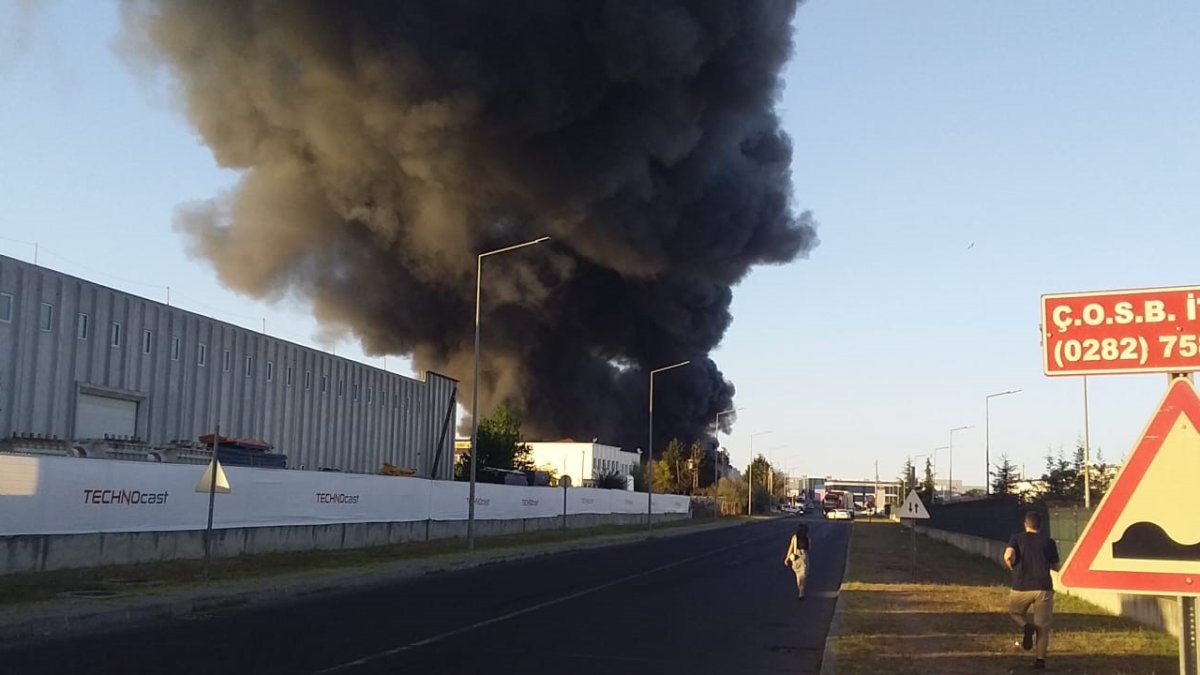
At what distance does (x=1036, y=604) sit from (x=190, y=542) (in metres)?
15.3

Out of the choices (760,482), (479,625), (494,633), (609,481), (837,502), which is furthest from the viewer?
(760,482)

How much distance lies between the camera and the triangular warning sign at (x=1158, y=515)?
396 centimetres

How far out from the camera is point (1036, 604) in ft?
31.8

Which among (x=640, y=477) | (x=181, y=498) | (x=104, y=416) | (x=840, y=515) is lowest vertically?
(x=840, y=515)

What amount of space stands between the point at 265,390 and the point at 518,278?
903 inches

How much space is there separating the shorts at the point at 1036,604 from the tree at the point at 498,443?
4672cm

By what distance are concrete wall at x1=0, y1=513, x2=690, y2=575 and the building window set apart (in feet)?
25.7

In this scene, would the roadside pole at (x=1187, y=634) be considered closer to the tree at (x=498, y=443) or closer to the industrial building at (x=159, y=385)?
the industrial building at (x=159, y=385)

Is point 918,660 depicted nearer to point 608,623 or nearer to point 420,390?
point 608,623

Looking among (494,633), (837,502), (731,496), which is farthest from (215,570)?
(837,502)

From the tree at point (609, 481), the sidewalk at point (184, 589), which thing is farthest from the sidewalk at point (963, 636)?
the tree at point (609, 481)

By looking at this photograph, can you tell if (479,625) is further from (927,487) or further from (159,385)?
(927,487)

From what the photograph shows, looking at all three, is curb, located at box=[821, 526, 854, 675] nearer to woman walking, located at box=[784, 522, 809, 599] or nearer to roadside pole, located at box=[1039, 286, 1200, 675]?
woman walking, located at box=[784, 522, 809, 599]

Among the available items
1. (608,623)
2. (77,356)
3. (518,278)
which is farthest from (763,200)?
(608,623)
